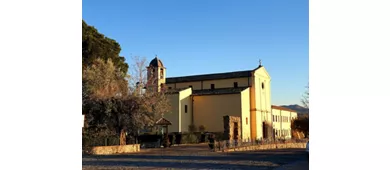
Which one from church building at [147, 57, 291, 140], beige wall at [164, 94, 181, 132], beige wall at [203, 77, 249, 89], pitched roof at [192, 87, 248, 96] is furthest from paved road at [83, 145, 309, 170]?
beige wall at [203, 77, 249, 89]

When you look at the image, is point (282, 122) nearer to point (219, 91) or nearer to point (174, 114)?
point (219, 91)

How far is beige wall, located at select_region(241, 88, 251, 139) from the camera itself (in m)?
27.8

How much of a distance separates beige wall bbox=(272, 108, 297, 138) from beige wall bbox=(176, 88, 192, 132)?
8783 millimetres

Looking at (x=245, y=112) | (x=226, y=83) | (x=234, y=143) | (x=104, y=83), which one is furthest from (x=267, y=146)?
(x=226, y=83)

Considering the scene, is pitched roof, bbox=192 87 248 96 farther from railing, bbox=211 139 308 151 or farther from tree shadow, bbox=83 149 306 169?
tree shadow, bbox=83 149 306 169

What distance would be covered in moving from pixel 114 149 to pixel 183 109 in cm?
1418

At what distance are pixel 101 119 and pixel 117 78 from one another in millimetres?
2650

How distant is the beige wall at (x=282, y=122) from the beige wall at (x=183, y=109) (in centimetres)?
878

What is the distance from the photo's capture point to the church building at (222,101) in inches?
1085

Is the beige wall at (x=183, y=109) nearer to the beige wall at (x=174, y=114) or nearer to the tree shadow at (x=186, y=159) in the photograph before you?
the beige wall at (x=174, y=114)

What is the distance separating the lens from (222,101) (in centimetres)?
2812
